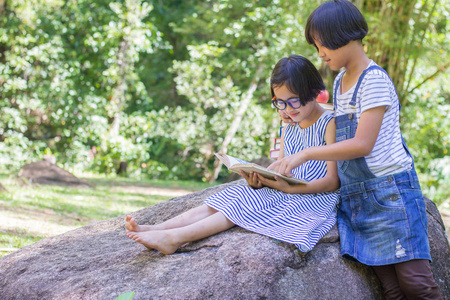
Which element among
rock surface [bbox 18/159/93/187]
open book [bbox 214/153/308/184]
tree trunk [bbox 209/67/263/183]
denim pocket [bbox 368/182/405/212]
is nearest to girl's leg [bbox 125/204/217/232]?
open book [bbox 214/153/308/184]

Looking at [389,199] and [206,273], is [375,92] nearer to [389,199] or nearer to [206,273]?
[389,199]

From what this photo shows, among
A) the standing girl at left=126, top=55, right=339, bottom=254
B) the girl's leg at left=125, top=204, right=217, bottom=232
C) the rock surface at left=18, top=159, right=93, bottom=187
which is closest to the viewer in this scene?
the standing girl at left=126, top=55, right=339, bottom=254

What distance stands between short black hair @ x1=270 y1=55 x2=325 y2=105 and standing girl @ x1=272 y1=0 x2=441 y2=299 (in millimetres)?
187

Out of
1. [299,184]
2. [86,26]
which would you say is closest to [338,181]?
[299,184]

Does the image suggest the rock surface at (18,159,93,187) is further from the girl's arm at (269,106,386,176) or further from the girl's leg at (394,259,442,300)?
the girl's leg at (394,259,442,300)

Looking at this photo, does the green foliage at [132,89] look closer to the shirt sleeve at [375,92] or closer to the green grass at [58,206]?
the green grass at [58,206]

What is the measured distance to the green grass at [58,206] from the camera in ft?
13.4

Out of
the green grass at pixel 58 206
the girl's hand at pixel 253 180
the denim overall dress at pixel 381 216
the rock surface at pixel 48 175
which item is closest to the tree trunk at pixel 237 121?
the green grass at pixel 58 206

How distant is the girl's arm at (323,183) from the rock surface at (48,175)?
5.42m

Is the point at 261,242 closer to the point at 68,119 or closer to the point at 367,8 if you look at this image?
the point at 367,8

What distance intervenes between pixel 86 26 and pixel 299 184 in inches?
373

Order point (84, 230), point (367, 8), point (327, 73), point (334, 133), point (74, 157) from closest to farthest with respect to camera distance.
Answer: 1. point (334, 133)
2. point (84, 230)
3. point (327, 73)
4. point (367, 8)
5. point (74, 157)

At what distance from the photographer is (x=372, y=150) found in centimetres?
225

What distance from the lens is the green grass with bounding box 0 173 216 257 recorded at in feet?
13.4
